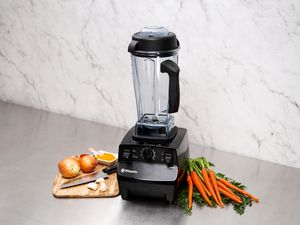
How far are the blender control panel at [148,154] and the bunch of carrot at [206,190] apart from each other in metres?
0.07

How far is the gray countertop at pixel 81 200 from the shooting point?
4.92 feet

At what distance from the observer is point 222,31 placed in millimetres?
1845

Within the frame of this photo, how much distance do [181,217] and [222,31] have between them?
704 millimetres

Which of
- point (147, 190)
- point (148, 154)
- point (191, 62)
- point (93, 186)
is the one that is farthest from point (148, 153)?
point (191, 62)

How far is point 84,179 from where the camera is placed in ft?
5.48

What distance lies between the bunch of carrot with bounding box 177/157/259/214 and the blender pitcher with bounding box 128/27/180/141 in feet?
0.46

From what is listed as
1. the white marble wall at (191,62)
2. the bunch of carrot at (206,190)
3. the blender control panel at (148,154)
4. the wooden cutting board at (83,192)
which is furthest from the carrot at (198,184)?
the white marble wall at (191,62)

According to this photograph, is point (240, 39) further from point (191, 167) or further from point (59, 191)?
point (59, 191)

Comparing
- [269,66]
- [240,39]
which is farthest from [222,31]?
[269,66]

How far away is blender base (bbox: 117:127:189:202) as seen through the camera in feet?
4.99

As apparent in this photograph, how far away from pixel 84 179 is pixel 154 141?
0.28 meters

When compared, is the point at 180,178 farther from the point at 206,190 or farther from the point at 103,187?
the point at 103,187

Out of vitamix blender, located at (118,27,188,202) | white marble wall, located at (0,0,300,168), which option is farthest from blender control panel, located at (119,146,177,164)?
white marble wall, located at (0,0,300,168)

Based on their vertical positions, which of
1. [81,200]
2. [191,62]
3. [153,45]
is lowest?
[81,200]
